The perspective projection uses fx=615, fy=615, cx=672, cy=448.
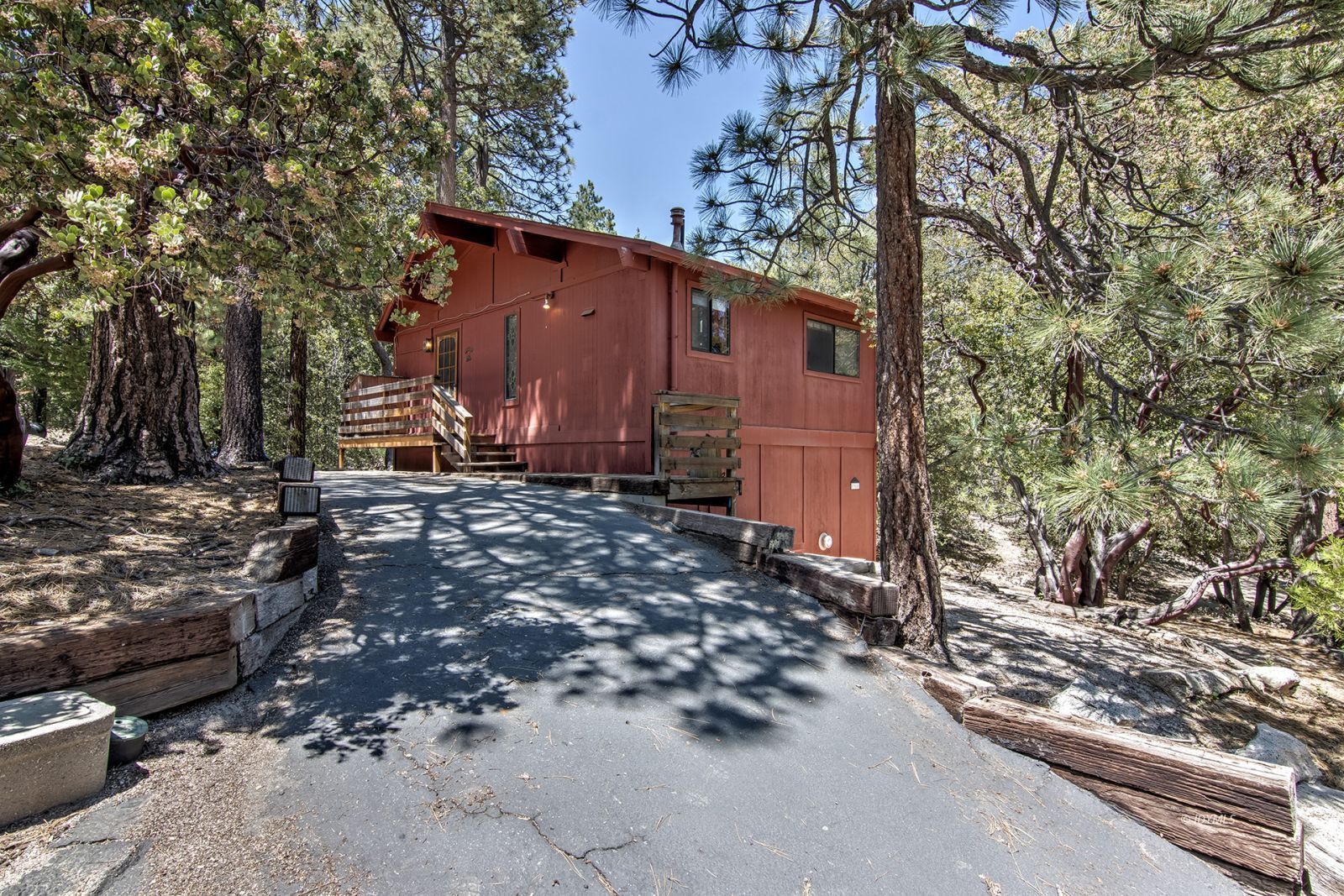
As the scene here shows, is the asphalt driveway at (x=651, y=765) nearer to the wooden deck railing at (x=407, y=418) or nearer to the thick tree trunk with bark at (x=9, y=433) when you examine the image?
the thick tree trunk with bark at (x=9, y=433)

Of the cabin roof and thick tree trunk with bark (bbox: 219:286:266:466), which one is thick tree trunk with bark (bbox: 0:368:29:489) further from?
thick tree trunk with bark (bbox: 219:286:266:466)

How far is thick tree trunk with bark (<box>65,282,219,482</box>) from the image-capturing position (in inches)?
201

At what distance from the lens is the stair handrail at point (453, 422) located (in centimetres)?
1055

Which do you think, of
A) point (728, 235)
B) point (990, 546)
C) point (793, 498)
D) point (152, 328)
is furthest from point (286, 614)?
point (990, 546)

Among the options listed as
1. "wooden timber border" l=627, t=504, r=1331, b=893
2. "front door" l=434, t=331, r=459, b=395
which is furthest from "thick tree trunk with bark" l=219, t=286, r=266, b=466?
"wooden timber border" l=627, t=504, r=1331, b=893

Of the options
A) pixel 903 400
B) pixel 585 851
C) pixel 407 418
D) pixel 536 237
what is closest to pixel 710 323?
pixel 536 237

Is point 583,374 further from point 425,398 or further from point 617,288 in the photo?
point 425,398

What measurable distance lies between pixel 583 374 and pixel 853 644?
6450 mm

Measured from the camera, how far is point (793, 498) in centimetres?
1043

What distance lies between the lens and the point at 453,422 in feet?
35.8

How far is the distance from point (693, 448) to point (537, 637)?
4.63 m

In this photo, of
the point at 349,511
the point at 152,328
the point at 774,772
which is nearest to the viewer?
the point at 774,772

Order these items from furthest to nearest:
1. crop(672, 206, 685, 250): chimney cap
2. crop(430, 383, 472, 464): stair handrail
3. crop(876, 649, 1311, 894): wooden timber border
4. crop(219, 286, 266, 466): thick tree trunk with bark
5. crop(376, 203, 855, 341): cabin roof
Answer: crop(672, 206, 685, 250): chimney cap, crop(430, 383, 472, 464): stair handrail, crop(219, 286, 266, 466): thick tree trunk with bark, crop(376, 203, 855, 341): cabin roof, crop(876, 649, 1311, 894): wooden timber border

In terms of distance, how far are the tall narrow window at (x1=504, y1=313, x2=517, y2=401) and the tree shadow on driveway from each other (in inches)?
209
